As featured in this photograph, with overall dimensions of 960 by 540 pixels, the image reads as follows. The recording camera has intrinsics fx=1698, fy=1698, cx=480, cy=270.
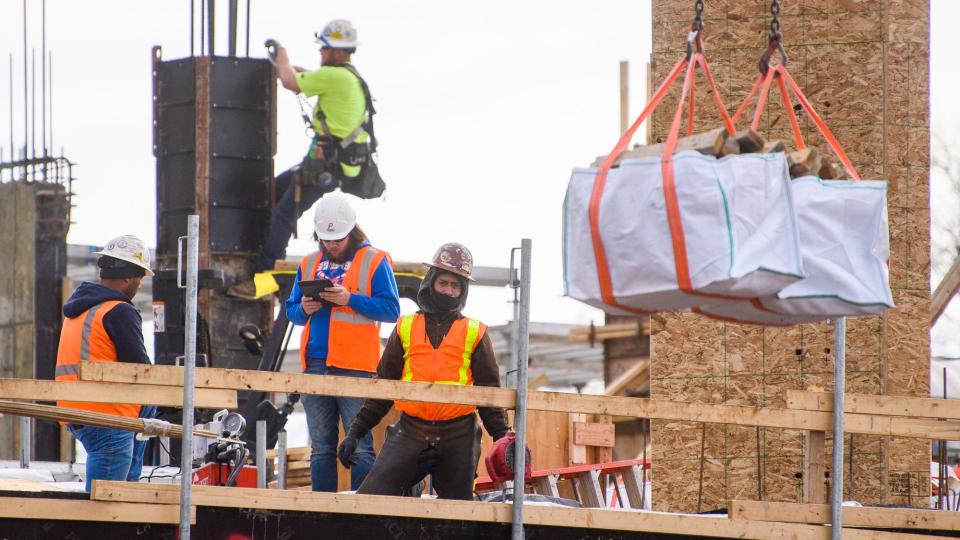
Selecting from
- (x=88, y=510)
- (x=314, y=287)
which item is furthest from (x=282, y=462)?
(x=88, y=510)

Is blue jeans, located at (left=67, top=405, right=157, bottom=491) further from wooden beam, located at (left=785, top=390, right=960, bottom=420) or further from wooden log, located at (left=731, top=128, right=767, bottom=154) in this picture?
wooden log, located at (left=731, top=128, right=767, bottom=154)

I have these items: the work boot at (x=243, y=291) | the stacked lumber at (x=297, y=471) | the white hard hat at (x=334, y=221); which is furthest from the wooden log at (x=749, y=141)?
the work boot at (x=243, y=291)

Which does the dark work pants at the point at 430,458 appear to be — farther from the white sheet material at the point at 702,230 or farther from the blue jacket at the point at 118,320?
the white sheet material at the point at 702,230

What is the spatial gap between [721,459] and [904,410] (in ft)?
7.89

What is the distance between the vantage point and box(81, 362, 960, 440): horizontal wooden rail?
870 cm

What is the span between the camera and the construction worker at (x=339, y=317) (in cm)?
1048

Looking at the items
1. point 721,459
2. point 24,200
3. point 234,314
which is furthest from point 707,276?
point 24,200

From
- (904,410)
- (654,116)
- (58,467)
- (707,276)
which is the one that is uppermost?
(654,116)

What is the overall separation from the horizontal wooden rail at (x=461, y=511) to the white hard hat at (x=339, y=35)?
6.63 m

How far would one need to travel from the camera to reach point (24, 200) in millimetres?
23391

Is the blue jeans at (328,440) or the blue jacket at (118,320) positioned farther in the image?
the blue jeans at (328,440)

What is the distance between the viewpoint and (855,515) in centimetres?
960

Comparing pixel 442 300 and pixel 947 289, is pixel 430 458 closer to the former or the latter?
pixel 442 300

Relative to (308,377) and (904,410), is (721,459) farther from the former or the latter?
(308,377)
